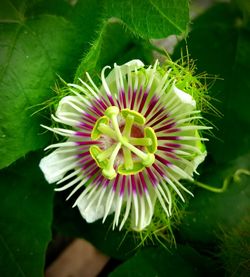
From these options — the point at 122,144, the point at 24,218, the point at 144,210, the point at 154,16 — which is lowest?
the point at 24,218

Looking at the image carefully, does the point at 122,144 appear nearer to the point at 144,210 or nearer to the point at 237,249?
the point at 144,210

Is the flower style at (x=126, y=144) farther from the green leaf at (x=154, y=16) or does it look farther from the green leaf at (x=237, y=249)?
the green leaf at (x=237, y=249)

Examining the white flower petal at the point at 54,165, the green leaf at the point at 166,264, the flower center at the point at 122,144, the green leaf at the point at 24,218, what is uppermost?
the white flower petal at the point at 54,165

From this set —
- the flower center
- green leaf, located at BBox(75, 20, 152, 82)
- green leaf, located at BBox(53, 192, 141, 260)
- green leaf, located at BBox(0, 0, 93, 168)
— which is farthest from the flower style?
green leaf, located at BBox(53, 192, 141, 260)

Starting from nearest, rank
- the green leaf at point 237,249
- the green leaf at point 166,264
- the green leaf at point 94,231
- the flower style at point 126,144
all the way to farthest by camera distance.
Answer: the flower style at point 126,144
the green leaf at point 237,249
the green leaf at point 166,264
the green leaf at point 94,231

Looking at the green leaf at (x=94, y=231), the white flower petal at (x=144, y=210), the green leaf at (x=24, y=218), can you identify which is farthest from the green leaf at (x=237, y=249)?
the green leaf at (x=24, y=218)

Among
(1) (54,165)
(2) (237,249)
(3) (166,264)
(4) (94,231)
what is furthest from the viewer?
(4) (94,231)

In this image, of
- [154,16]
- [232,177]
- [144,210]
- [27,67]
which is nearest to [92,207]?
[144,210]
